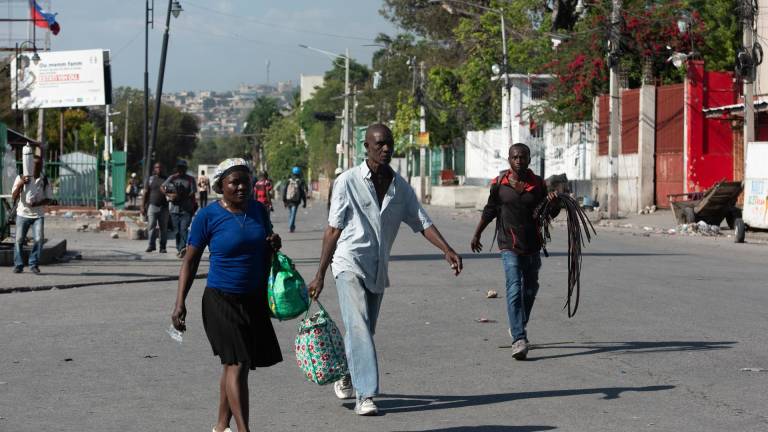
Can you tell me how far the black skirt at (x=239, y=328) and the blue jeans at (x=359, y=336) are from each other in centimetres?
84

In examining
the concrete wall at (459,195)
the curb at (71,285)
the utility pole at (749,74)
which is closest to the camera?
the curb at (71,285)

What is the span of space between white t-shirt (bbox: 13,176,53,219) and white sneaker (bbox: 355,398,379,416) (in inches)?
428

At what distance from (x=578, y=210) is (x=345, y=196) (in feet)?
9.36

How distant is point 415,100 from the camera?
6938 centimetres

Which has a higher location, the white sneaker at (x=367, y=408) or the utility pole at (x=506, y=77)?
the utility pole at (x=506, y=77)

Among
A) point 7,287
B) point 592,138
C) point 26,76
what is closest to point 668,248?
point 7,287

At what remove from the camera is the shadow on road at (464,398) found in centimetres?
765

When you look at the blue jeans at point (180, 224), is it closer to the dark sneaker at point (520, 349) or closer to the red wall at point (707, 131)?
the dark sneaker at point (520, 349)

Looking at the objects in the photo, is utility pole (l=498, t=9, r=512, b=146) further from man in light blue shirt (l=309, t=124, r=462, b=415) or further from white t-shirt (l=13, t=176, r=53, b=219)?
man in light blue shirt (l=309, t=124, r=462, b=415)

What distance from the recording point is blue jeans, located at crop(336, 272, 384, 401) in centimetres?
732

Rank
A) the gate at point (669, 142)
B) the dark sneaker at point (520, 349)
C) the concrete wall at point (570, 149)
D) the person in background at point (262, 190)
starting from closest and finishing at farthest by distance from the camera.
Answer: the dark sneaker at point (520, 349) → the person in background at point (262, 190) → the gate at point (669, 142) → the concrete wall at point (570, 149)

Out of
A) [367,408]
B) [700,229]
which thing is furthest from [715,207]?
[367,408]

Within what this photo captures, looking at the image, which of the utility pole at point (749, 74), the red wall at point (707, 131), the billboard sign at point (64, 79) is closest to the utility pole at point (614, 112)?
the red wall at point (707, 131)

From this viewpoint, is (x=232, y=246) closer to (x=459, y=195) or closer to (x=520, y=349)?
(x=520, y=349)
